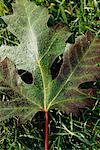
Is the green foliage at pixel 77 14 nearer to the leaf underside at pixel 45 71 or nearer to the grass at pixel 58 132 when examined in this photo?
the grass at pixel 58 132

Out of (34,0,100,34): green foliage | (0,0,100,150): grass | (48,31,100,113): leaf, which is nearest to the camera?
(48,31,100,113): leaf

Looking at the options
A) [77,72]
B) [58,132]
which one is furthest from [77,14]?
[58,132]

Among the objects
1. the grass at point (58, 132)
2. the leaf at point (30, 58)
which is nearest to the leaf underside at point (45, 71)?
the leaf at point (30, 58)

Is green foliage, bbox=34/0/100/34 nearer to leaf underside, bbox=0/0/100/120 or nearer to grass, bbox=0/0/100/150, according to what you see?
grass, bbox=0/0/100/150

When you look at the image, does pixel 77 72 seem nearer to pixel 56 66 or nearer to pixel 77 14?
pixel 56 66

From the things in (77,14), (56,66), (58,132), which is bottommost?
(58,132)

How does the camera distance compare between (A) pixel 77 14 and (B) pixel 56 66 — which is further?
(A) pixel 77 14

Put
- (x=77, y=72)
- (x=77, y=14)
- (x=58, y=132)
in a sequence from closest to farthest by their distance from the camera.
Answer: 1. (x=77, y=72)
2. (x=58, y=132)
3. (x=77, y=14)

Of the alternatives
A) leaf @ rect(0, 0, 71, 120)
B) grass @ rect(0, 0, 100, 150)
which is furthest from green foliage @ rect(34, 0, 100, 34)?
leaf @ rect(0, 0, 71, 120)
